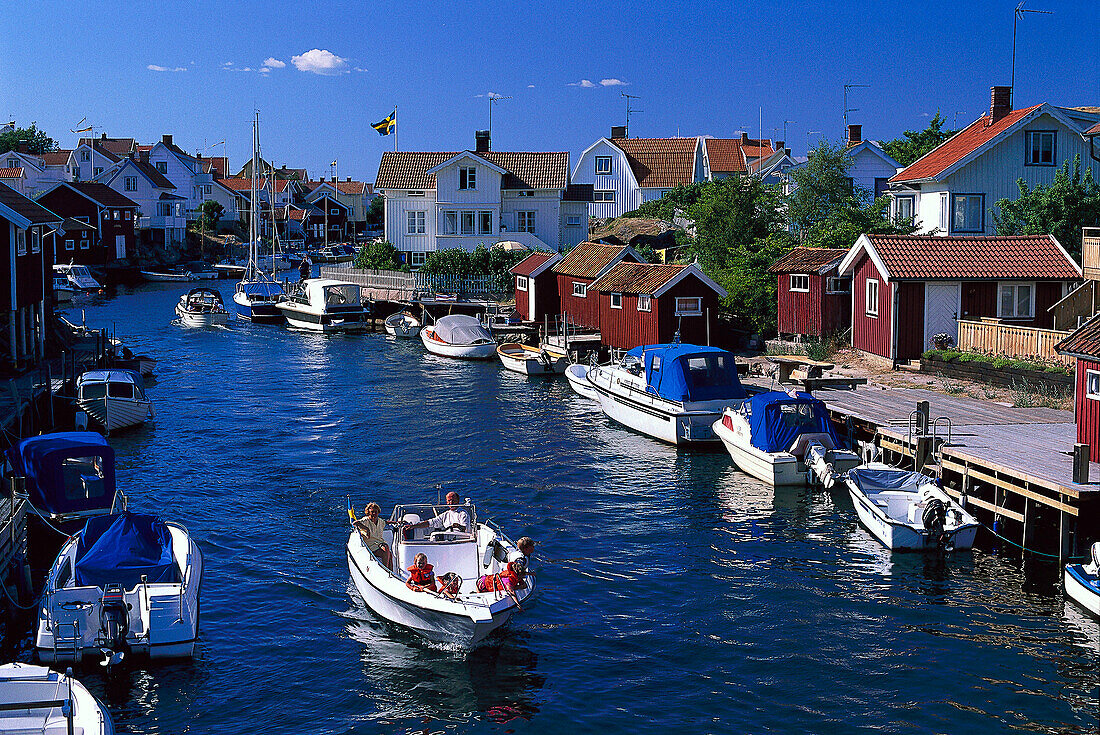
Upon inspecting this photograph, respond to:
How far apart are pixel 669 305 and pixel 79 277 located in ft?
194

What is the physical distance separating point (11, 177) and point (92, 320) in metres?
53.4

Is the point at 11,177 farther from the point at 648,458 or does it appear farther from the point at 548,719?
the point at 548,719

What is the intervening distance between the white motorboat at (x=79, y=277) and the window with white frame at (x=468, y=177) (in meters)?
32.1

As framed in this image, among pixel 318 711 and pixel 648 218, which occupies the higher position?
pixel 648 218

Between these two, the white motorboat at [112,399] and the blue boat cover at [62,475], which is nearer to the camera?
the blue boat cover at [62,475]

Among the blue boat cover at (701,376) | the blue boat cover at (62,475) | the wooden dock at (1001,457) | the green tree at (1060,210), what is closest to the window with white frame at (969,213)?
the green tree at (1060,210)

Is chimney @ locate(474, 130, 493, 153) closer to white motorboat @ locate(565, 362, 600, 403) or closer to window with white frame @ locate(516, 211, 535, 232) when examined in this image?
window with white frame @ locate(516, 211, 535, 232)

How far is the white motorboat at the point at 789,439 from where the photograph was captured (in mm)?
29578

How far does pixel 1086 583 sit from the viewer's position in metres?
19.9

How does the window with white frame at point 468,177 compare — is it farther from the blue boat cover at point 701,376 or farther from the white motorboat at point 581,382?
the blue boat cover at point 701,376

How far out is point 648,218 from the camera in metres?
77.2

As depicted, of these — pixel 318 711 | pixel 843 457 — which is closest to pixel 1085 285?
pixel 843 457

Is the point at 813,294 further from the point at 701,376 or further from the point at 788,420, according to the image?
the point at 788,420

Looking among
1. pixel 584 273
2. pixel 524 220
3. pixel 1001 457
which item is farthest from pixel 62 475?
pixel 524 220
